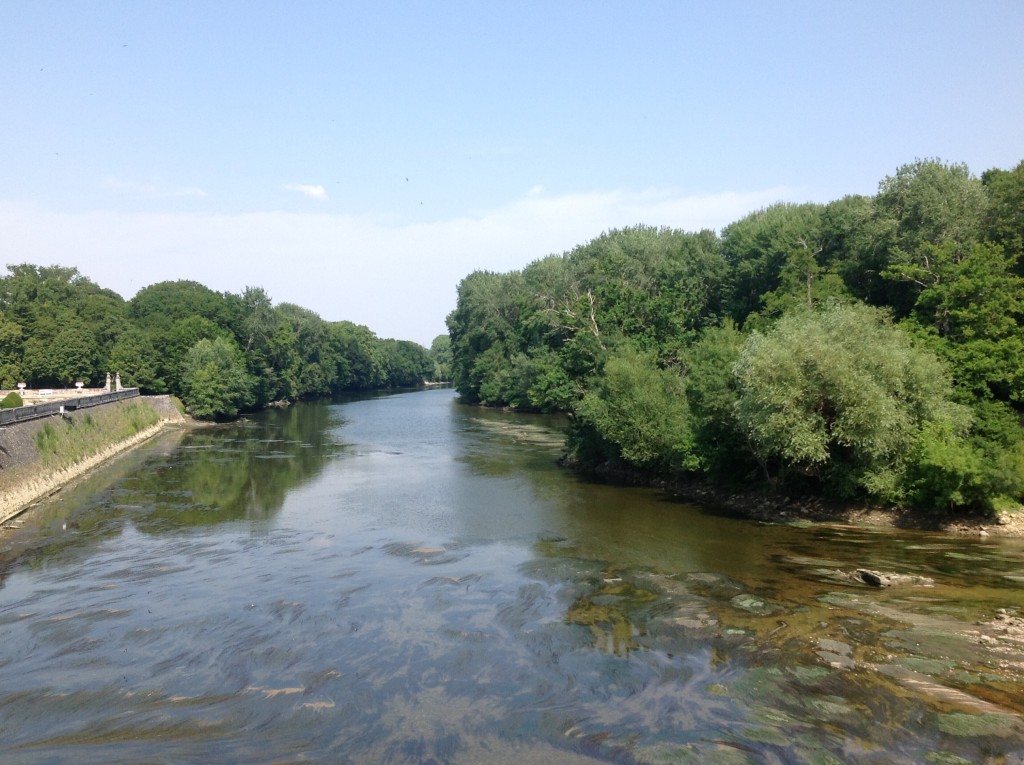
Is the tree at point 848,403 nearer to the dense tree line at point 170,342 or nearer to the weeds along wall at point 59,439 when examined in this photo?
the weeds along wall at point 59,439

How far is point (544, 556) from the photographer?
26.2 meters

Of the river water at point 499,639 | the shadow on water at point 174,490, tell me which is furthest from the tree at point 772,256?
the shadow on water at point 174,490

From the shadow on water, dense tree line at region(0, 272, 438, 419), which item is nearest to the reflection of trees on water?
the shadow on water

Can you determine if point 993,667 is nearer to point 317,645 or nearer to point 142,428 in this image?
point 317,645

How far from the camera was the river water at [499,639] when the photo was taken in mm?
13422

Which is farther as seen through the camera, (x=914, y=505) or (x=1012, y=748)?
(x=914, y=505)

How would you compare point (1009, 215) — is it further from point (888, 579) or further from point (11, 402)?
point (11, 402)

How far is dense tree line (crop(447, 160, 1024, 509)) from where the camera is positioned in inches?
1118

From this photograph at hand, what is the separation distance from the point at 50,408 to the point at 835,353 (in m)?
42.1

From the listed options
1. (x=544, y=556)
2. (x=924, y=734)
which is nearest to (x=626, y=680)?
(x=924, y=734)

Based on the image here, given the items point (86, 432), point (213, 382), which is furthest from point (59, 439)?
point (213, 382)

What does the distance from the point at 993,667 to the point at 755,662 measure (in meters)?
4.64

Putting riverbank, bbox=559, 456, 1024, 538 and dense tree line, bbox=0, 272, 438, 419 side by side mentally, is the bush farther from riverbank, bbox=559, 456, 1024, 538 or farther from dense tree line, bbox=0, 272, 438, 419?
riverbank, bbox=559, 456, 1024, 538

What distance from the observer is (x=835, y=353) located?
93.5ft
